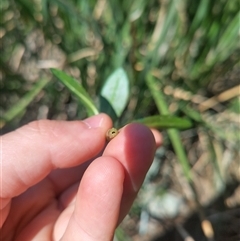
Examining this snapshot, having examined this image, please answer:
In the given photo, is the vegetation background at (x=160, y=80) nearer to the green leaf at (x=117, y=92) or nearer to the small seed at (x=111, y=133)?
the green leaf at (x=117, y=92)

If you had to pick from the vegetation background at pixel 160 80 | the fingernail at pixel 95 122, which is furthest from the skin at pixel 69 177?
the vegetation background at pixel 160 80

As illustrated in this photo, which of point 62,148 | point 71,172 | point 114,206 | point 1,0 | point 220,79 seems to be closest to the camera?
point 114,206

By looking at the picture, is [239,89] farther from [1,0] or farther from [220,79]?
[1,0]

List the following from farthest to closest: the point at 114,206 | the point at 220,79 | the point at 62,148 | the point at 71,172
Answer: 1. the point at 220,79
2. the point at 71,172
3. the point at 62,148
4. the point at 114,206

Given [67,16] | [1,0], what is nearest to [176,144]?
[67,16]

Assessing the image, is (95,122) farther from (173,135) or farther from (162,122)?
(173,135)

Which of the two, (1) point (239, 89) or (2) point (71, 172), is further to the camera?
(1) point (239, 89)
